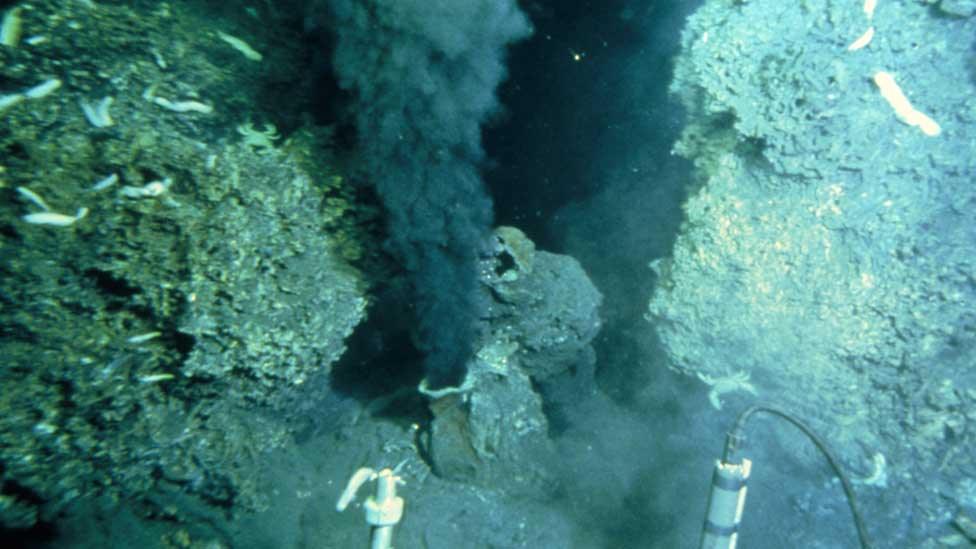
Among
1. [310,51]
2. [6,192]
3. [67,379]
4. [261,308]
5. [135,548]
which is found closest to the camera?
[6,192]

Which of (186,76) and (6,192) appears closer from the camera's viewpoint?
(6,192)

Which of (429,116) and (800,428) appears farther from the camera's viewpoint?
(429,116)

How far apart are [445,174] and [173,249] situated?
1651 millimetres

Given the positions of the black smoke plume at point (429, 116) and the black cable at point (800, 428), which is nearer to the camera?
the black cable at point (800, 428)

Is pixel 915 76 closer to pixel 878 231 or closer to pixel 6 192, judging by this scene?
pixel 878 231

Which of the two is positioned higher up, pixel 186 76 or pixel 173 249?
pixel 186 76

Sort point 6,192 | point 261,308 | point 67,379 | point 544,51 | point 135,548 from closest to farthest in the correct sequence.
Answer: point 6,192
point 67,379
point 261,308
point 135,548
point 544,51

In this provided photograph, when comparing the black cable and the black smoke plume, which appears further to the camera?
the black smoke plume

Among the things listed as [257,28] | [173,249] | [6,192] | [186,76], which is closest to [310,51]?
[257,28]

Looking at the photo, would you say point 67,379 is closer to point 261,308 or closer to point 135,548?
point 261,308

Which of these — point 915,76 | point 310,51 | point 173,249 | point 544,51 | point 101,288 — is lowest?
point 101,288

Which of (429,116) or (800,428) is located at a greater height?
(429,116)

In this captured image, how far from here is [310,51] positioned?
376 centimetres

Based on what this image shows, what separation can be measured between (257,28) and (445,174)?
1717mm
